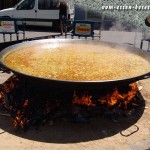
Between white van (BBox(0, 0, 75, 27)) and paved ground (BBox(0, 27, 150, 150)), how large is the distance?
13.1 metres

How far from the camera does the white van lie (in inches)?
696

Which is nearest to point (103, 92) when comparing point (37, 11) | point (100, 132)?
point (100, 132)

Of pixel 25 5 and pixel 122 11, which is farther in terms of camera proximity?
pixel 122 11

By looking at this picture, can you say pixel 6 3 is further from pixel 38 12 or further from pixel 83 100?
pixel 83 100

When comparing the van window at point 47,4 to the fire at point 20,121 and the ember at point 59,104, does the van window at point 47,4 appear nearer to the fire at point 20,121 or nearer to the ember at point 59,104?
the ember at point 59,104

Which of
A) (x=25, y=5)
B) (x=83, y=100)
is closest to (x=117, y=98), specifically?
(x=83, y=100)

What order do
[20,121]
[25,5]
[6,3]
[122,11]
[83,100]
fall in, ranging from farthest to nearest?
[122,11], [6,3], [25,5], [83,100], [20,121]

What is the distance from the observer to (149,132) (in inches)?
209

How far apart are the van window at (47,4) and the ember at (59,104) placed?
12403 millimetres

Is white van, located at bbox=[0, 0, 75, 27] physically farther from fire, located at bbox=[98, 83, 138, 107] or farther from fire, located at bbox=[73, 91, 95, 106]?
fire, located at bbox=[73, 91, 95, 106]

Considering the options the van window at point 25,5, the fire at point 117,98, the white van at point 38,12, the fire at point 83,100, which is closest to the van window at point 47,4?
the white van at point 38,12

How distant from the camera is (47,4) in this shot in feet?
58.2

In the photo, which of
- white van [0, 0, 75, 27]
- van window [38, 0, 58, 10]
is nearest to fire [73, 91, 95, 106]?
white van [0, 0, 75, 27]

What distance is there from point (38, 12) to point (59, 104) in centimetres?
1336
